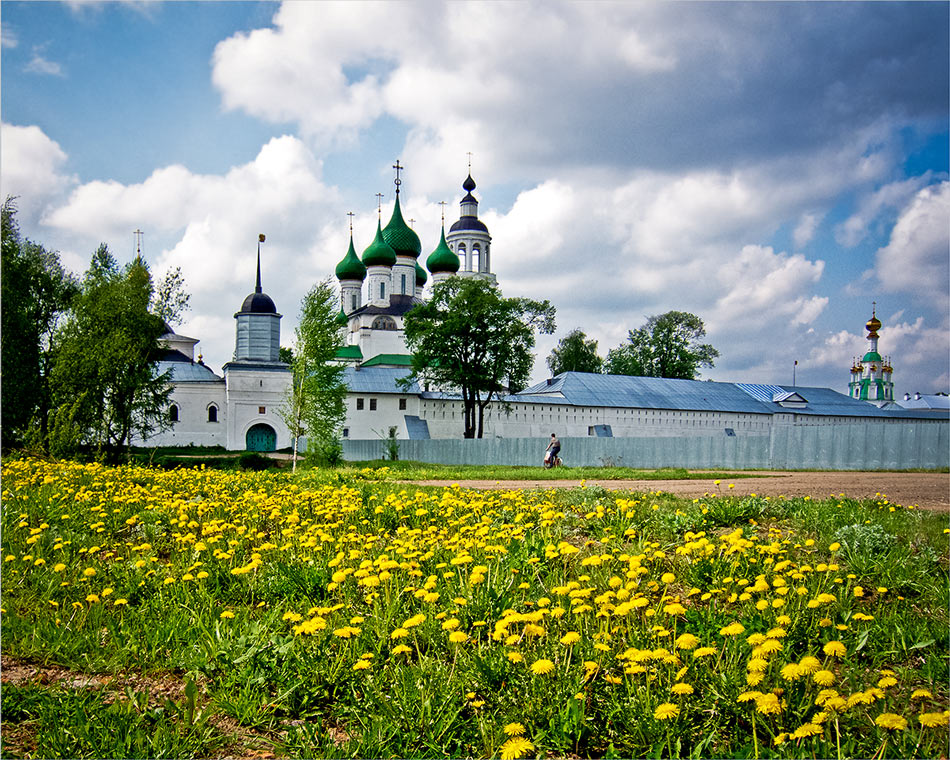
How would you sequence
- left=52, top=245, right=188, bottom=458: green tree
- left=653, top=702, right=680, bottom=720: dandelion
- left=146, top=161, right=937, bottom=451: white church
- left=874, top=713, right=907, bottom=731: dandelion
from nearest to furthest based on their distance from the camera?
1. left=874, top=713, right=907, bottom=731: dandelion
2. left=653, top=702, right=680, bottom=720: dandelion
3. left=52, top=245, right=188, bottom=458: green tree
4. left=146, top=161, right=937, bottom=451: white church

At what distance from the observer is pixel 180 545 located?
21.8ft

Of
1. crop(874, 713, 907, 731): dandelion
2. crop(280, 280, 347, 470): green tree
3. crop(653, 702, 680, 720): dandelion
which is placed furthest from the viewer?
crop(280, 280, 347, 470): green tree

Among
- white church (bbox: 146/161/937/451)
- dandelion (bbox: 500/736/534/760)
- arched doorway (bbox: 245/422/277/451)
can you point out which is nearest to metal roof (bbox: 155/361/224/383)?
white church (bbox: 146/161/937/451)

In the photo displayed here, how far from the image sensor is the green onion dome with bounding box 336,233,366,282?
6806 cm

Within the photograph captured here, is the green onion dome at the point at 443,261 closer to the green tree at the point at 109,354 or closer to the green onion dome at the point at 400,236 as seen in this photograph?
the green onion dome at the point at 400,236

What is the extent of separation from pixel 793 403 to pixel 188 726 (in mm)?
65825

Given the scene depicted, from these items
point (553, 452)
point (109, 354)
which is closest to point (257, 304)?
point (109, 354)

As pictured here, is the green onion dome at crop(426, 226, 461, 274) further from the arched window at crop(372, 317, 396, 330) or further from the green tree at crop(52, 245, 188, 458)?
the green tree at crop(52, 245, 188, 458)

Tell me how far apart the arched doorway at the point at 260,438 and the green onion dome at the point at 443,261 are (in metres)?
21.0

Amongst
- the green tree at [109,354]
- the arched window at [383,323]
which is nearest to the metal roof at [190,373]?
the arched window at [383,323]

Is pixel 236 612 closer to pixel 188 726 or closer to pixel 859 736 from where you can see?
pixel 188 726

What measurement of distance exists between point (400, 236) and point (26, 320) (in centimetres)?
4117

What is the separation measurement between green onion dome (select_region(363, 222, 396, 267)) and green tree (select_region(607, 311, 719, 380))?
77.4 ft

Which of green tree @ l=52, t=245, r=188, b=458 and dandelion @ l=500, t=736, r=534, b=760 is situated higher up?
green tree @ l=52, t=245, r=188, b=458
